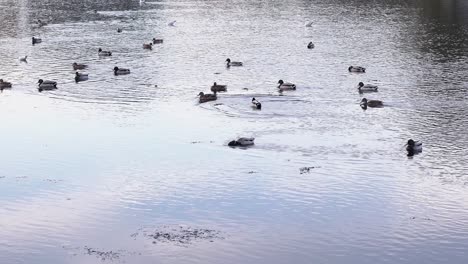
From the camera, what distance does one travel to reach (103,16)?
110 m

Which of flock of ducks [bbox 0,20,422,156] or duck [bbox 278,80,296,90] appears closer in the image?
flock of ducks [bbox 0,20,422,156]

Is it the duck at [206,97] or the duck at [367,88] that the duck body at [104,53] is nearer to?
the duck at [206,97]

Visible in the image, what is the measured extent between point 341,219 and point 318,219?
879mm

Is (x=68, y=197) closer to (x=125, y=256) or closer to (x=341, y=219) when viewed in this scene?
(x=125, y=256)

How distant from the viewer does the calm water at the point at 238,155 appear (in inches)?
1217

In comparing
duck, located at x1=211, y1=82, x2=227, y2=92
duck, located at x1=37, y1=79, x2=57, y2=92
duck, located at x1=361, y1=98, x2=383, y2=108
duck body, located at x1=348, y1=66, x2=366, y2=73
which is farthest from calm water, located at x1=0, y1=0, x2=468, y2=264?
duck body, located at x1=348, y1=66, x2=366, y2=73

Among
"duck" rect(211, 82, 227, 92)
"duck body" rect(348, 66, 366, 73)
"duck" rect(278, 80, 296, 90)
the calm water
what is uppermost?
"duck body" rect(348, 66, 366, 73)

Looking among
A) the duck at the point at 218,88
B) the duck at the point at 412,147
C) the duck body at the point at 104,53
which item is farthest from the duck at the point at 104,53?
the duck at the point at 412,147

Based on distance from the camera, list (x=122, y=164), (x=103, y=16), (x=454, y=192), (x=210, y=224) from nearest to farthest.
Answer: (x=210, y=224) → (x=454, y=192) → (x=122, y=164) → (x=103, y=16)

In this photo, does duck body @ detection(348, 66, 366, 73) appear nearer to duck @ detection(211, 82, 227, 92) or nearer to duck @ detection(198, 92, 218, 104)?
duck @ detection(211, 82, 227, 92)

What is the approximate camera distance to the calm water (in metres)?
30.9

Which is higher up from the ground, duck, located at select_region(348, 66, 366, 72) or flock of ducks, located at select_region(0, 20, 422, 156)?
duck, located at select_region(348, 66, 366, 72)

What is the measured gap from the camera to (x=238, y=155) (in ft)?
137

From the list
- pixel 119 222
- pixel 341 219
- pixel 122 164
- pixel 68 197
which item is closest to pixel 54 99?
pixel 122 164
